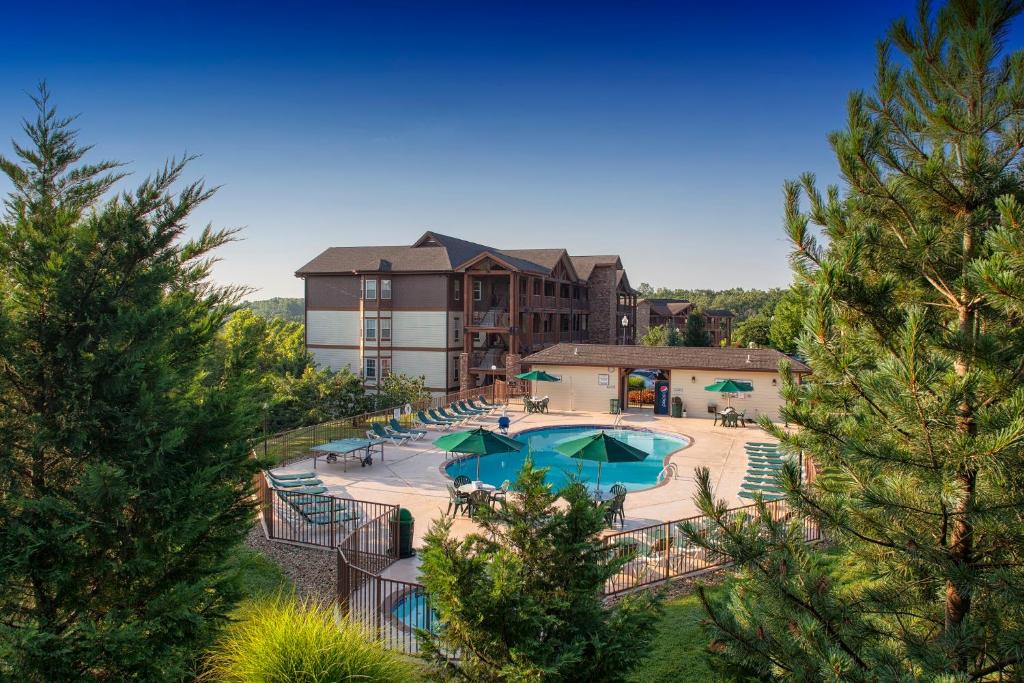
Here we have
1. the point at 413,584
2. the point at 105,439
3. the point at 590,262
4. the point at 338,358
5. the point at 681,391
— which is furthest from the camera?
the point at 590,262

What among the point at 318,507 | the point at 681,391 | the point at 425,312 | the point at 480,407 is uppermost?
the point at 425,312

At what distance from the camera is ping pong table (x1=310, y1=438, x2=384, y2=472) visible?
19.1m

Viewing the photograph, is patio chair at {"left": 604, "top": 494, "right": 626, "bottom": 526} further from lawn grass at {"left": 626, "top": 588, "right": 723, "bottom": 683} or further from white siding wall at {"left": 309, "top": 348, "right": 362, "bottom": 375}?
white siding wall at {"left": 309, "top": 348, "right": 362, "bottom": 375}

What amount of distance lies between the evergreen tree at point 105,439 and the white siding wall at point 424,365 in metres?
31.5

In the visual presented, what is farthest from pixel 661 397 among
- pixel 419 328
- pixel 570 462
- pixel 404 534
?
pixel 404 534

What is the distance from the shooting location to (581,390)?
32.4 m

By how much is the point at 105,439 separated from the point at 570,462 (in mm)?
19033

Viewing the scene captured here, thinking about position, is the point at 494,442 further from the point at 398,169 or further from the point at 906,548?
the point at 398,169

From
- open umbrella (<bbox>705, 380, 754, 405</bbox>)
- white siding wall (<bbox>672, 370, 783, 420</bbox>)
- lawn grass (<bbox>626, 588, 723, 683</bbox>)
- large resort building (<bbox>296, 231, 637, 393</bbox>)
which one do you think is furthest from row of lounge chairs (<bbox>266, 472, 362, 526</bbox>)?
large resort building (<bbox>296, 231, 637, 393</bbox>)

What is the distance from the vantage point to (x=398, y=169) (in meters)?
32.7

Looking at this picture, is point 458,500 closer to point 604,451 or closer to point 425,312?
point 604,451

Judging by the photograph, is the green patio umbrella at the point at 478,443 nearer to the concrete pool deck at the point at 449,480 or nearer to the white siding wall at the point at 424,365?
the concrete pool deck at the point at 449,480

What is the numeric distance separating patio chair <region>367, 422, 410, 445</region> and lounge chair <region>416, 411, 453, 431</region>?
216cm

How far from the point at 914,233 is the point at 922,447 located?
1.69 meters
